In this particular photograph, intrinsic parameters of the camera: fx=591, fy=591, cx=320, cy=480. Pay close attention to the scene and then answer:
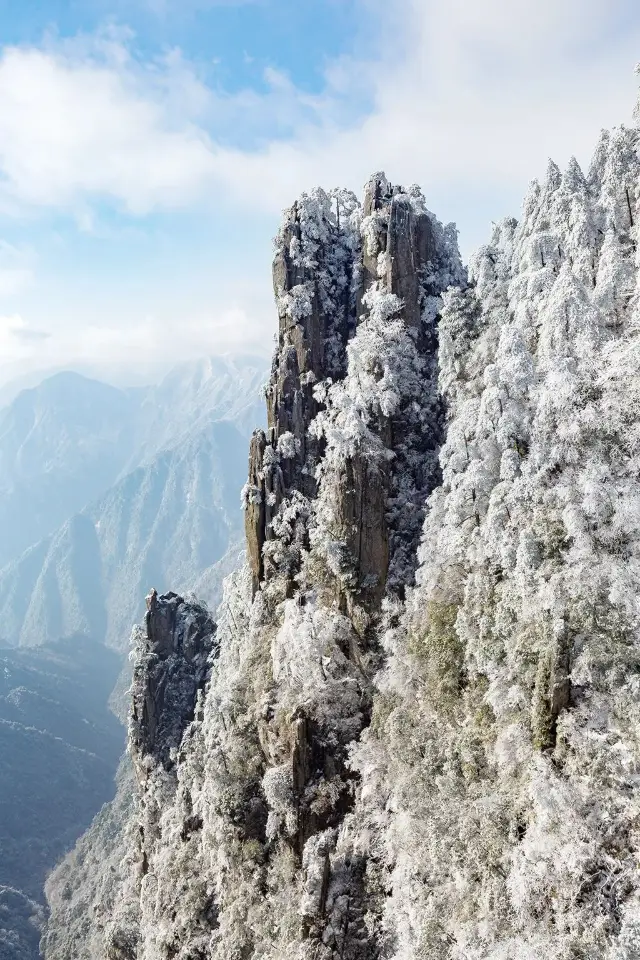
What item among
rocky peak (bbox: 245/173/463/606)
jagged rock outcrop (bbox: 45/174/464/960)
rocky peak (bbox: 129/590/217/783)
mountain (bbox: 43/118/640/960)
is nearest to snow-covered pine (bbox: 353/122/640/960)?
mountain (bbox: 43/118/640/960)

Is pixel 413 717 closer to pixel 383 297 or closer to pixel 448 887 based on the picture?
pixel 448 887

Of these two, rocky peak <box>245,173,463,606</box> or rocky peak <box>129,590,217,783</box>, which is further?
rocky peak <box>129,590,217,783</box>

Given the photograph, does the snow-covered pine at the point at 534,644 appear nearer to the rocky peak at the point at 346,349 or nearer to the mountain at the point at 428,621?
the mountain at the point at 428,621

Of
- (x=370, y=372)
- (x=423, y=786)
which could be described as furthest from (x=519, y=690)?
(x=370, y=372)

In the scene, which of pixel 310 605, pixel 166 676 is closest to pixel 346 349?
pixel 310 605

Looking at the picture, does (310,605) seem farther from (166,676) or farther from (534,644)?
(166,676)

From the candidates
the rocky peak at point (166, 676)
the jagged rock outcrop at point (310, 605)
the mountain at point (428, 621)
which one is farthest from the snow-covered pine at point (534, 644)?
the rocky peak at point (166, 676)

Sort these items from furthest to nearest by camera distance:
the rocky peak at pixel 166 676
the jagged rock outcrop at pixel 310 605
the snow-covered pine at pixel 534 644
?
1. the rocky peak at pixel 166 676
2. the jagged rock outcrop at pixel 310 605
3. the snow-covered pine at pixel 534 644

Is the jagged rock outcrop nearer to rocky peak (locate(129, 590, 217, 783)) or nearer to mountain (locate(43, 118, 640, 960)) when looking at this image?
mountain (locate(43, 118, 640, 960))

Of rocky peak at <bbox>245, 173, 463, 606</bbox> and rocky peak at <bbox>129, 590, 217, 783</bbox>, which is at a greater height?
rocky peak at <bbox>245, 173, 463, 606</bbox>
